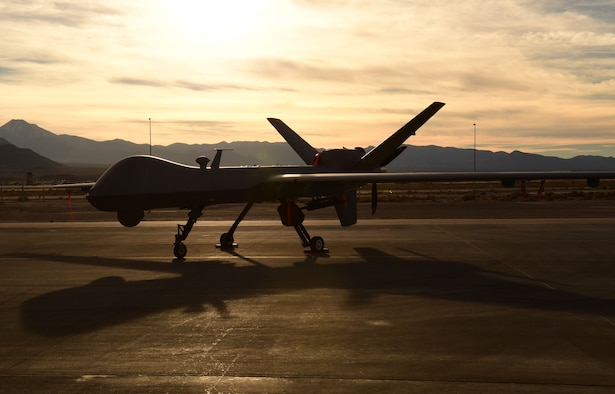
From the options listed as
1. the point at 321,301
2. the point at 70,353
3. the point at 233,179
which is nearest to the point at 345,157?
the point at 233,179

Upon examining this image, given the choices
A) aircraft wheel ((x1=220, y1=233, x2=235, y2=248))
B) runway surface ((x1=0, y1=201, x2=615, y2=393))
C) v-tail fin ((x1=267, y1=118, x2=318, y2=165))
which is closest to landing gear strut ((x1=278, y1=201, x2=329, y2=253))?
runway surface ((x1=0, y1=201, x2=615, y2=393))

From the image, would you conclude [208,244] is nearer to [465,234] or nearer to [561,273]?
[465,234]

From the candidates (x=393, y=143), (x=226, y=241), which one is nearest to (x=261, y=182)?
(x=226, y=241)

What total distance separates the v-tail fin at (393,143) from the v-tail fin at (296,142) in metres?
3.11

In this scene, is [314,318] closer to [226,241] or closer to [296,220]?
[296,220]

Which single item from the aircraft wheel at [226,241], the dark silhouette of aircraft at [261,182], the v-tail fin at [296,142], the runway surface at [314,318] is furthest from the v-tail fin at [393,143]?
the aircraft wheel at [226,241]

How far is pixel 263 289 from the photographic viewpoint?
14.9m

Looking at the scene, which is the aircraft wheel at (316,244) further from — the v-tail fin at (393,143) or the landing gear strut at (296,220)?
the v-tail fin at (393,143)

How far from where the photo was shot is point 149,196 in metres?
20.0

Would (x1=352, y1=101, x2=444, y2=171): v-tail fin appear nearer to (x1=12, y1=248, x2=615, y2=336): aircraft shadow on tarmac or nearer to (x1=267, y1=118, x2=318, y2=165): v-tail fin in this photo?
(x1=267, y1=118, x2=318, y2=165): v-tail fin

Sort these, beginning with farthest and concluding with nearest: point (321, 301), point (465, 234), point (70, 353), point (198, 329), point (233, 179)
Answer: point (465, 234) < point (233, 179) < point (321, 301) < point (198, 329) < point (70, 353)

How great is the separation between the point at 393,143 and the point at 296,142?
512 cm

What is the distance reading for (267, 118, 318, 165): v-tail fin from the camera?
27672 mm

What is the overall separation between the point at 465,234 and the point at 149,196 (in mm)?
14209
